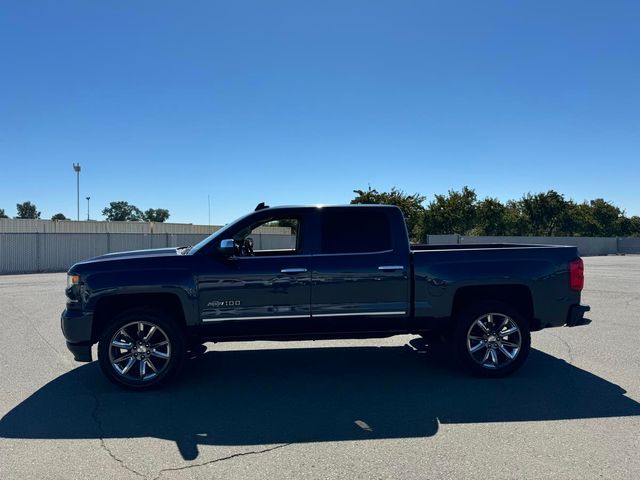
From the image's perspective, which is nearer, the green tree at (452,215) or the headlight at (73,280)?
the headlight at (73,280)

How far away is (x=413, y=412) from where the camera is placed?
450 centimetres

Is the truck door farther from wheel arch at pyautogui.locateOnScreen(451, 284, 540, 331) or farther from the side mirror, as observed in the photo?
wheel arch at pyautogui.locateOnScreen(451, 284, 540, 331)

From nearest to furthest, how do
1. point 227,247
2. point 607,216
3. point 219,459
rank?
1. point 219,459
2. point 227,247
3. point 607,216

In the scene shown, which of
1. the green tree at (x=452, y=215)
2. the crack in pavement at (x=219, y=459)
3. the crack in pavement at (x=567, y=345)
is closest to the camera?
the crack in pavement at (x=219, y=459)

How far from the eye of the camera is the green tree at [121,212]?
130m

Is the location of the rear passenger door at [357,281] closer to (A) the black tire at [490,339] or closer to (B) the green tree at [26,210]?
(A) the black tire at [490,339]

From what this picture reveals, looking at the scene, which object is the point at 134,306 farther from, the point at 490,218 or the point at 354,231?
the point at 490,218

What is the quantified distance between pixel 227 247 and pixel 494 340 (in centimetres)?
320

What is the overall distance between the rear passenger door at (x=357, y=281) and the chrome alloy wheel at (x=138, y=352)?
1693mm

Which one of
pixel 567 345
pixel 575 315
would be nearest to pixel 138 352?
pixel 575 315

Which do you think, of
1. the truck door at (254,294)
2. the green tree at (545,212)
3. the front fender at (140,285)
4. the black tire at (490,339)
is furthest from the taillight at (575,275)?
the green tree at (545,212)

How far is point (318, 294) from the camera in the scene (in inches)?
208

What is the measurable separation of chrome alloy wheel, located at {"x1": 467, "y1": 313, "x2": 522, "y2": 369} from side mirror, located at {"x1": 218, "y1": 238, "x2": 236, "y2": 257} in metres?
2.84

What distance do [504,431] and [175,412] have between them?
2.96 m
